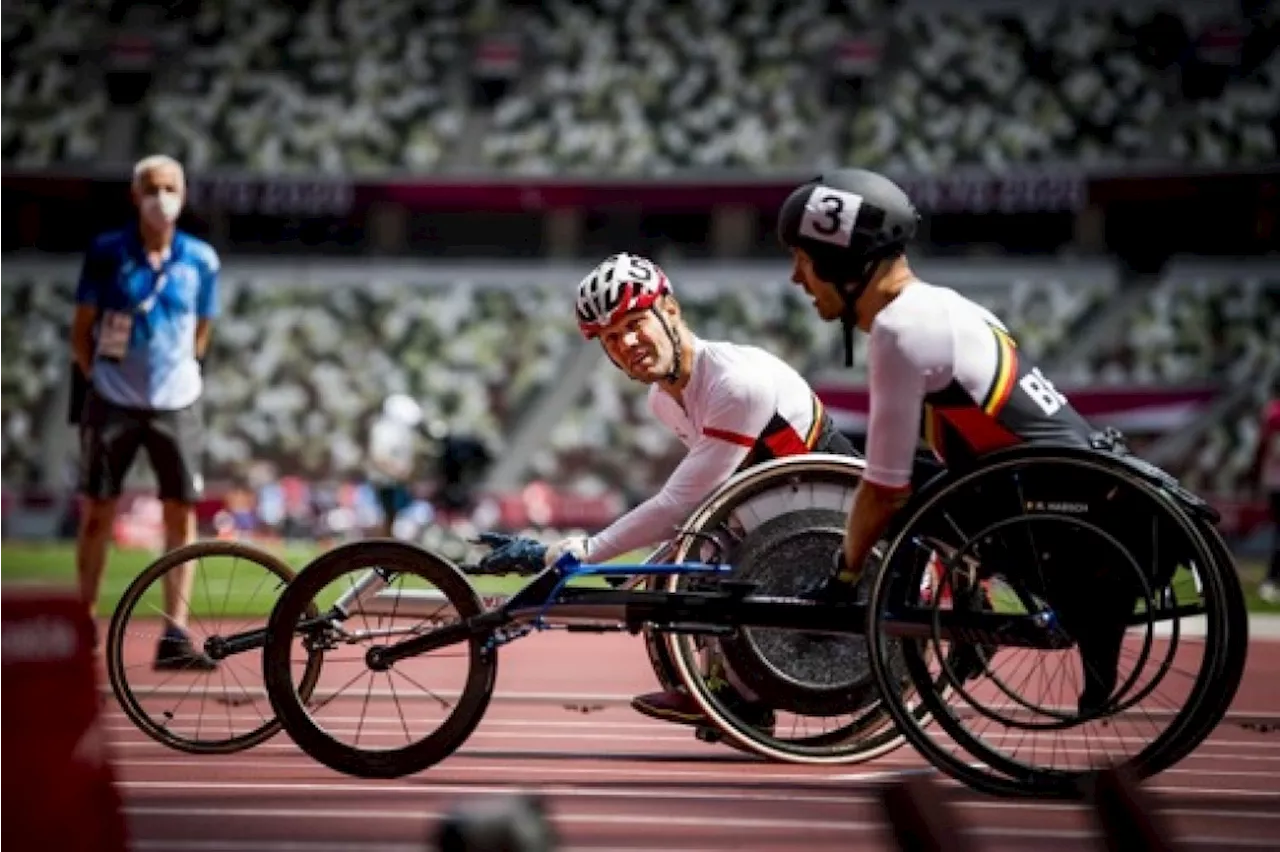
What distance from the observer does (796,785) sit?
20.6 feet

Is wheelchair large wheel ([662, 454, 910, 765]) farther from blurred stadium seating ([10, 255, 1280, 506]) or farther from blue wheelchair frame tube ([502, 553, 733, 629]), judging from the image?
blurred stadium seating ([10, 255, 1280, 506])

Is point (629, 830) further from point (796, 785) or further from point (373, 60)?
point (373, 60)

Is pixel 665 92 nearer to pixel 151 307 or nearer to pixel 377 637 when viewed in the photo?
pixel 151 307

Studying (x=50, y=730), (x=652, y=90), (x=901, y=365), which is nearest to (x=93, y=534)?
(x=901, y=365)

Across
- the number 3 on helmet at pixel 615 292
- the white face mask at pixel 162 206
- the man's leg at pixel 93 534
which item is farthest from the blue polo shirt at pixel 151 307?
the number 3 on helmet at pixel 615 292

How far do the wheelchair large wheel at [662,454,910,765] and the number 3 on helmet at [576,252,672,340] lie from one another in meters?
0.73

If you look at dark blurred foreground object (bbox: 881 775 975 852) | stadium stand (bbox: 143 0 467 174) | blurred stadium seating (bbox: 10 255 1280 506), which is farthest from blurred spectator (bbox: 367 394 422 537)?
dark blurred foreground object (bbox: 881 775 975 852)

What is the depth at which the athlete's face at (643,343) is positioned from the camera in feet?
23.1

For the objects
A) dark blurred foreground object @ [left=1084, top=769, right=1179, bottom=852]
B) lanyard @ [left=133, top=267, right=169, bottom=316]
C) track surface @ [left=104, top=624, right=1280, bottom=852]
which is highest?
lanyard @ [left=133, top=267, right=169, bottom=316]

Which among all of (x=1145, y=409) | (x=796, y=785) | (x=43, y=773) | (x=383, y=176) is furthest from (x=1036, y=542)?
(x=383, y=176)

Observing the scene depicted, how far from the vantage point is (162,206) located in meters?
10.1

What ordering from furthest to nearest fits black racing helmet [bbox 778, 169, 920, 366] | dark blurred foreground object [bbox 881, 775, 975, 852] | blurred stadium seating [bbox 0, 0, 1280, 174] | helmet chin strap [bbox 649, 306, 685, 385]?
blurred stadium seating [bbox 0, 0, 1280, 174] < helmet chin strap [bbox 649, 306, 685, 385] < black racing helmet [bbox 778, 169, 920, 366] < dark blurred foreground object [bbox 881, 775, 975, 852]

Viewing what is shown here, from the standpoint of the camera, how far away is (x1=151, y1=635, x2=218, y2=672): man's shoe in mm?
7148

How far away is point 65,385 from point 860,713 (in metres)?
30.5
